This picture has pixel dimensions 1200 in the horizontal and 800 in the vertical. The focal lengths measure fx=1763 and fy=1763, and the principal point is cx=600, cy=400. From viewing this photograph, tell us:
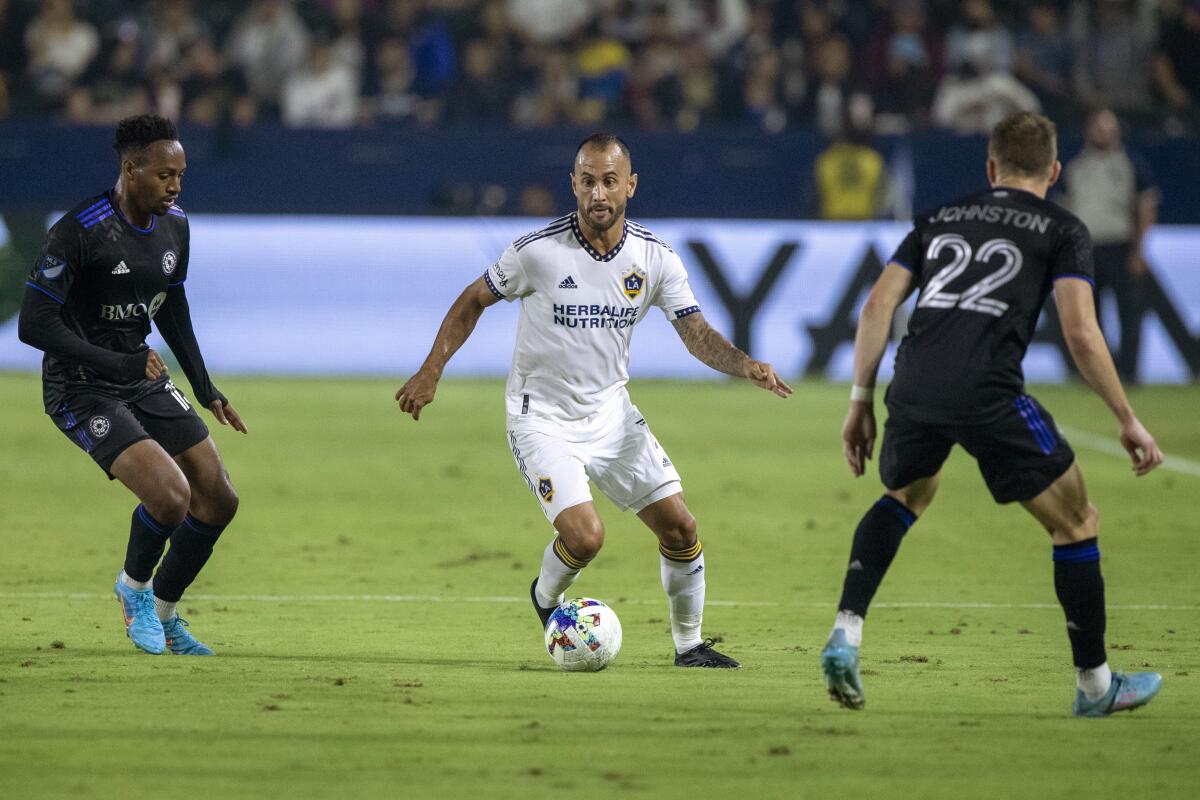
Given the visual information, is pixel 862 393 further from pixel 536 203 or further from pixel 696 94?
pixel 696 94

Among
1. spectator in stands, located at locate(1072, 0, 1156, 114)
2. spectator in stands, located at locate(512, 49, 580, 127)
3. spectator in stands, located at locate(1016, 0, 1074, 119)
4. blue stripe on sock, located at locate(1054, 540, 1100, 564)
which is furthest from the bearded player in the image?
spectator in stands, located at locate(1072, 0, 1156, 114)

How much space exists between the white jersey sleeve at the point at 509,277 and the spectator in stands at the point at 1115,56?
1602 cm

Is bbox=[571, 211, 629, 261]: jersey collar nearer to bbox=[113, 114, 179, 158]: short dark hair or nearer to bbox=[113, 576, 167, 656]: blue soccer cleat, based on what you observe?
bbox=[113, 114, 179, 158]: short dark hair

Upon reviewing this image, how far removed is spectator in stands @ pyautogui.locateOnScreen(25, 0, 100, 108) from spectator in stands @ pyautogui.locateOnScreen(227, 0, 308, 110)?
1.83 m

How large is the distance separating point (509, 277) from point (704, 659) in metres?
1.71

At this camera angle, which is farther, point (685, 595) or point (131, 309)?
point (131, 309)

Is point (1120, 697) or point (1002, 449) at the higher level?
point (1002, 449)

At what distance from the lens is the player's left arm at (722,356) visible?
661 cm

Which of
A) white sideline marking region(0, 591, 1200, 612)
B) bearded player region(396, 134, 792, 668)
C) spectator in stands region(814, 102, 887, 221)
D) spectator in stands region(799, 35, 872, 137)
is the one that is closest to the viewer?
bearded player region(396, 134, 792, 668)

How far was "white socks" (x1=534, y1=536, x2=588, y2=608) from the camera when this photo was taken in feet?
23.0

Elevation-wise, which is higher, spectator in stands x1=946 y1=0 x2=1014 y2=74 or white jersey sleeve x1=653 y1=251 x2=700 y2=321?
white jersey sleeve x1=653 y1=251 x2=700 y2=321

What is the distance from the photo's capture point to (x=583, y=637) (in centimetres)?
677

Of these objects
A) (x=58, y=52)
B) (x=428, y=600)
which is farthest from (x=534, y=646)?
(x=58, y=52)

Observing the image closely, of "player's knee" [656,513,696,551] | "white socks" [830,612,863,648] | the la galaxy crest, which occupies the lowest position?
"player's knee" [656,513,696,551]
